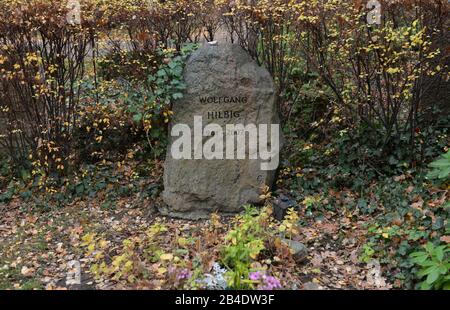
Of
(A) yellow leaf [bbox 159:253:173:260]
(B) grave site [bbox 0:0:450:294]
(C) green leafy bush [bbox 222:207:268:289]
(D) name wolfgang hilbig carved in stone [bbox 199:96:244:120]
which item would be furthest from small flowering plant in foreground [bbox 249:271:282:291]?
(D) name wolfgang hilbig carved in stone [bbox 199:96:244:120]

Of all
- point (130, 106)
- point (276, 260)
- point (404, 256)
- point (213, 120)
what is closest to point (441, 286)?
point (404, 256)

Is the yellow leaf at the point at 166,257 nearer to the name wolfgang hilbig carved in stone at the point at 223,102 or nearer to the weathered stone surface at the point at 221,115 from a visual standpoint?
the weathered stone surface at the point at 221,115

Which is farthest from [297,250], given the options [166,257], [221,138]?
[221,138]

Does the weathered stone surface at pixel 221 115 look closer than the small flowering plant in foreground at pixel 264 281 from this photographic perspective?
No

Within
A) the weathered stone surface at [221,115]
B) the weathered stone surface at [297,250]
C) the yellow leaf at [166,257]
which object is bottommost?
the weathered stone surface at [297,250]

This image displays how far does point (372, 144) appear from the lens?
5.62 m

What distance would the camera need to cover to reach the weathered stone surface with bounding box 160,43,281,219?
5176 mm

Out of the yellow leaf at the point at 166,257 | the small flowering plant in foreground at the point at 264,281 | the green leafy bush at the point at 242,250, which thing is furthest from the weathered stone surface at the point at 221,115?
the small flowering plant in foreground at the point at 264,281

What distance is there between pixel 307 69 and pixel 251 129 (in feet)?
4.26

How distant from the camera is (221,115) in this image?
522 centimetres

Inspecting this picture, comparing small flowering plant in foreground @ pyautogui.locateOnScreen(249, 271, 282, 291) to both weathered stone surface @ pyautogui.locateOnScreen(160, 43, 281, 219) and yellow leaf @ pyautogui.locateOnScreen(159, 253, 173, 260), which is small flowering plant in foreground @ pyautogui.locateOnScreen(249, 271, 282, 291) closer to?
yellow leaf @ pyautogui.locateOnScreen(159, 253, 173, 260)

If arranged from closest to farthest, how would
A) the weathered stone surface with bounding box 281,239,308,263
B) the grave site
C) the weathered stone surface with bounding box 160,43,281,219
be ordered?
the weathered stone surface with bounding box 281,239,308,263, the grave site, the weathered stone surface with bounding box 160,43,281,219

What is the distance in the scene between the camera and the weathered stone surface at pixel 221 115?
17.0 ft

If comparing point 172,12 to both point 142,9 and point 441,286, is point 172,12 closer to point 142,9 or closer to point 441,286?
point 142,9
